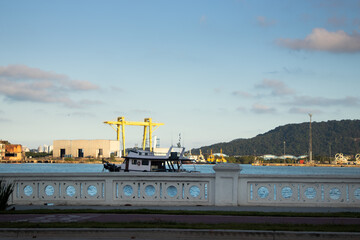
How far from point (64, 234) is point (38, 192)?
20.7 feet

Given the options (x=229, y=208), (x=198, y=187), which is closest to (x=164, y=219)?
(x=229, y=208)

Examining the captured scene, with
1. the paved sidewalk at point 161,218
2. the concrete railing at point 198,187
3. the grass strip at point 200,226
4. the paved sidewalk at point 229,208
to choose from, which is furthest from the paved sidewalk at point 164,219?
the concrete railing at point 198,187

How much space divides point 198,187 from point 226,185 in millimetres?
986

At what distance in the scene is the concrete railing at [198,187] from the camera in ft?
53.2

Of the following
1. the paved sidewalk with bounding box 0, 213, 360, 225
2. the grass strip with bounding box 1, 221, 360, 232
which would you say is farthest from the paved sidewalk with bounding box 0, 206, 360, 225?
the grass strip with bounding box 1, 221, 360, 232

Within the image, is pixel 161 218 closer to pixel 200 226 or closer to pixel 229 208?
pixel 200 226

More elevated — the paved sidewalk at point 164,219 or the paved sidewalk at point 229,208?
the paved sidewalk at point 164,219

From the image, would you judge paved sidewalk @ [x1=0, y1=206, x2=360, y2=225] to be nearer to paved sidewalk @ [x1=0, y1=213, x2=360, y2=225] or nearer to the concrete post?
paved sidewalk @ [x1=0, y1=213, x2=360, y2=225]

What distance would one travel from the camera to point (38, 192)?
1697cm

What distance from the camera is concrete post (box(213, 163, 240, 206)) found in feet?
53.4

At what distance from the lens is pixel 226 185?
53.8 feet

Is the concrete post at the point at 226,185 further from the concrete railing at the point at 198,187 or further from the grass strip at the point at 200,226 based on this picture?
the grass strip at the point at 200,226

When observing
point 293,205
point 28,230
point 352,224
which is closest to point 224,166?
point 293,205

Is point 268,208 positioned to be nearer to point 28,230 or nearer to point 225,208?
point 225,208
